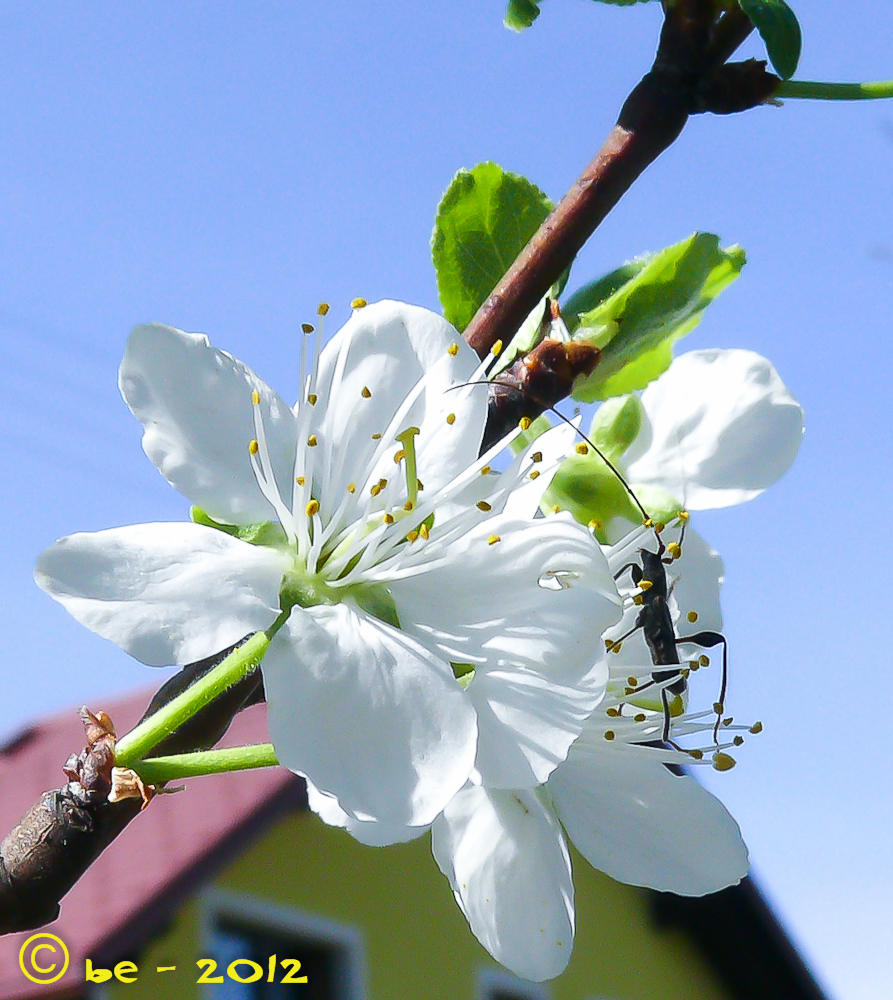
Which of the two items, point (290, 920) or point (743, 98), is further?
point (290, 920)

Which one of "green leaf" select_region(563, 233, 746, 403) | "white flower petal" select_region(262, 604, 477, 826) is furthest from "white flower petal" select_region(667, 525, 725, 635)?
"white flower petal" select_region(262, 604, 477, 826)

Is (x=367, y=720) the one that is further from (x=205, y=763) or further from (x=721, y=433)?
(x=721, y=433)

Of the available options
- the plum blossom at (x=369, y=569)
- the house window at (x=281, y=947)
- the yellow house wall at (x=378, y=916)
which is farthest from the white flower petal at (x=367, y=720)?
the house window at (x=281, y=947)

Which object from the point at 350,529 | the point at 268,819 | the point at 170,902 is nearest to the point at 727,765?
the point at 350,529

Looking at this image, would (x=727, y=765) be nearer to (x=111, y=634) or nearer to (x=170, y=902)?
(x=111, y=634)

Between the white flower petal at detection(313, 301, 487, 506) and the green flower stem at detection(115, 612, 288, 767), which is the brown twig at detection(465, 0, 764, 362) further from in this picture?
the green flower stem at detection(115, 612, 288, 767)
